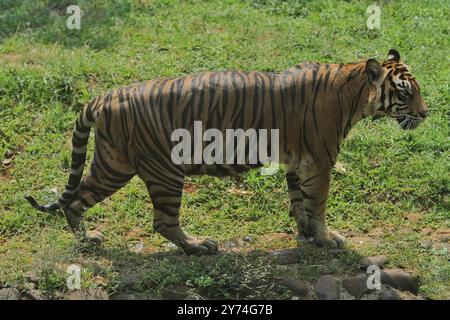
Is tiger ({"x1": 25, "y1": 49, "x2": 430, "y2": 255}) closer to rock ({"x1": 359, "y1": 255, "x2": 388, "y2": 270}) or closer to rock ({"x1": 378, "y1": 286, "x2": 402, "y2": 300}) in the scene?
rock ({"x1": 359, "y1": 255, "x2": 388, "y2": 270})

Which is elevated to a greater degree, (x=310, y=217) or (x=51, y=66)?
(x=51, y=66)

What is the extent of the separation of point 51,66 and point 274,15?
3.11 metres

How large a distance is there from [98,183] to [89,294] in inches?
40.7

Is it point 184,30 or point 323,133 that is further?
point 184,30

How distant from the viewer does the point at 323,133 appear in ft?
23.6

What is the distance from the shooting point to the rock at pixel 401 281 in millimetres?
6844

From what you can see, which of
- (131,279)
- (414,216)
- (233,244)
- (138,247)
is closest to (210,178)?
(233,244)

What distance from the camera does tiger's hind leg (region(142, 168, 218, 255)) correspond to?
7066 millimetres

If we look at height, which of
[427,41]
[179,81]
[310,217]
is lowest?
[310,217]

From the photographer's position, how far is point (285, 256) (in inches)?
285

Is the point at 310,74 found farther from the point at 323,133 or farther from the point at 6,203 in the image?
the point at 6,203

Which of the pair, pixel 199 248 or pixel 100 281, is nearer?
pixel 100 281

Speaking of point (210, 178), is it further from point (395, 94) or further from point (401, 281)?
point (401, 281)
